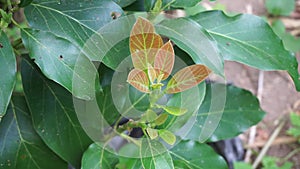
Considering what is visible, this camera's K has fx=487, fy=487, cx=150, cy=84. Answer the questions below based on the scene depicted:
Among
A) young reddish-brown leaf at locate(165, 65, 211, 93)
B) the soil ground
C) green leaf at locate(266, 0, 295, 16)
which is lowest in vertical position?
the soil ground

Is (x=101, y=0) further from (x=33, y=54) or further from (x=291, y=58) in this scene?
(x=291, y=58)

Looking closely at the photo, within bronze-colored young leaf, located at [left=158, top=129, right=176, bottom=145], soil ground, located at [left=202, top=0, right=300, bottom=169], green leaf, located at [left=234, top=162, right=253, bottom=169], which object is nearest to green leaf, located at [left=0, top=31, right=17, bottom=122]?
bronze-colored young leaf, located at [left=158, top=129, right=176, bottom=145]

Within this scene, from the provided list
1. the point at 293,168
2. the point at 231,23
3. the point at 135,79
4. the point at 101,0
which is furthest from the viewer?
the point at 293,168

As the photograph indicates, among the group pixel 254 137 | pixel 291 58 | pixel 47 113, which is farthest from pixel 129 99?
pixel 254 137

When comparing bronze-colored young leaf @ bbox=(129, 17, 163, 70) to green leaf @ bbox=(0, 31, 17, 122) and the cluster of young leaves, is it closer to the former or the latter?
the cluster of young leaves


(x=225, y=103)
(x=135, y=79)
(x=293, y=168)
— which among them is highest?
(x=135, y=79)

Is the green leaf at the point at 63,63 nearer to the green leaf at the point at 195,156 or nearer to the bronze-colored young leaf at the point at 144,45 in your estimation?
the bronze-colored young leaf at the point at 144,45
